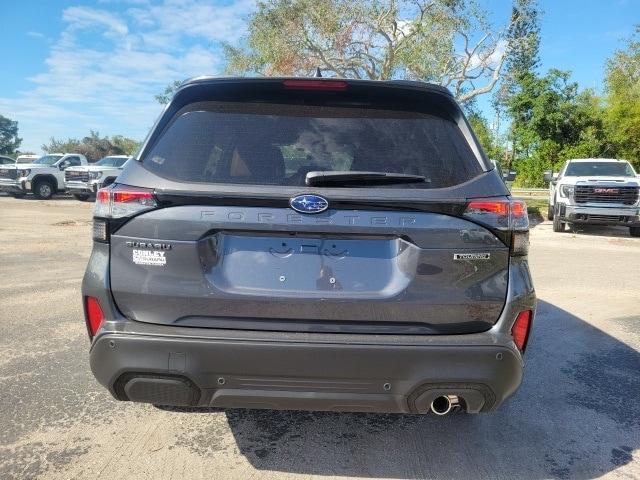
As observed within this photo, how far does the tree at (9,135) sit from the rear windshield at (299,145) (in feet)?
343

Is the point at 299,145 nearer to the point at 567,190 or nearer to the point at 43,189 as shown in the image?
the point at 567,190

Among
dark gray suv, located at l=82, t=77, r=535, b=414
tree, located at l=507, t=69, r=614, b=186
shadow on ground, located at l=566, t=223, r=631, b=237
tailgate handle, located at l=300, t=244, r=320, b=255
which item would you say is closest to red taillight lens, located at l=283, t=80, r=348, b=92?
dark gray suv, located at l=82, t=77, r=535, b=414

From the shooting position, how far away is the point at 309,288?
7.44ft

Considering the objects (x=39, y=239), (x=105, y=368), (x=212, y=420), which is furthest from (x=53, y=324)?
(x=39, y=239)

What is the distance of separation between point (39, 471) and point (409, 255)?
2.12 metres

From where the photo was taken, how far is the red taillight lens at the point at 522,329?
238 centimetres

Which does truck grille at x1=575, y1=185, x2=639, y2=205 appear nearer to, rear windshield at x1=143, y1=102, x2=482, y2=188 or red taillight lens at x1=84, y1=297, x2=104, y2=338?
rear windshield at x1=143, y1=102, x2=482, y2=188

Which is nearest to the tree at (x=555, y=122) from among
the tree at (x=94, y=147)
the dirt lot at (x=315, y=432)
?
the dirt lot at (x=315, y=432)

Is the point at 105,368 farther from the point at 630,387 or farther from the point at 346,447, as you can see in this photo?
the point at 630,387

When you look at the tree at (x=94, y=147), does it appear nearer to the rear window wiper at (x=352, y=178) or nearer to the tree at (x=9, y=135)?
the tree at (x=9, y=135)

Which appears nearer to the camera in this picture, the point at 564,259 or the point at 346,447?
the point at 346,447

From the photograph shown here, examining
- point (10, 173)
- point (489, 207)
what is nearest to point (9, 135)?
point (10, 173)

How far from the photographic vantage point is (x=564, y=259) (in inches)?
370

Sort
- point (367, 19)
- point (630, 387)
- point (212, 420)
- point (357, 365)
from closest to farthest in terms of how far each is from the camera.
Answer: point (357, 365) → point (212, 420) → point (630, 387) → point (367, 19)
